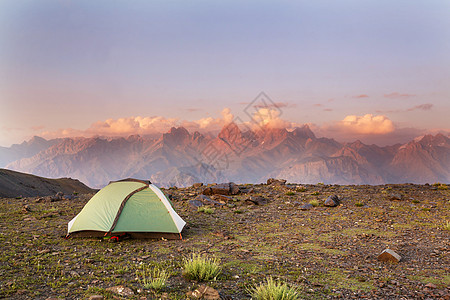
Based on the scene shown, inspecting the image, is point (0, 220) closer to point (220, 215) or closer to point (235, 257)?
point (220, 215)

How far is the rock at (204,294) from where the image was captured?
634cm

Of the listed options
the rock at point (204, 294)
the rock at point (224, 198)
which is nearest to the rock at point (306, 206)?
the rock at point (224, 198)

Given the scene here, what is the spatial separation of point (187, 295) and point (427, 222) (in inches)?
661

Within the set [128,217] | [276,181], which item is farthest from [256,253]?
[276,181]

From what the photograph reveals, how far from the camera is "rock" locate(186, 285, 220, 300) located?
20.8 feet

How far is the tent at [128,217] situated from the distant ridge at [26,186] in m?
31.0

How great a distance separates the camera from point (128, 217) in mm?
12812

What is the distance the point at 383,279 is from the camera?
812cm

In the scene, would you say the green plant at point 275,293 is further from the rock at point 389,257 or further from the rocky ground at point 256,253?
the rock at point 389,257

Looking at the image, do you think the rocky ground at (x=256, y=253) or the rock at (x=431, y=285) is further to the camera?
the rock at (x=431, y=285)

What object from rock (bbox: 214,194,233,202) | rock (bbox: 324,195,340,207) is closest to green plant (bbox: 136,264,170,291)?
rock (bbox: 214,194,233,202)

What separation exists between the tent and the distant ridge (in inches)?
1222

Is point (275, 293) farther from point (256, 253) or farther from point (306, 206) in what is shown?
point (306, 206)

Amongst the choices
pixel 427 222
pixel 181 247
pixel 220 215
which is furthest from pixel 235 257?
pixel 427 222
